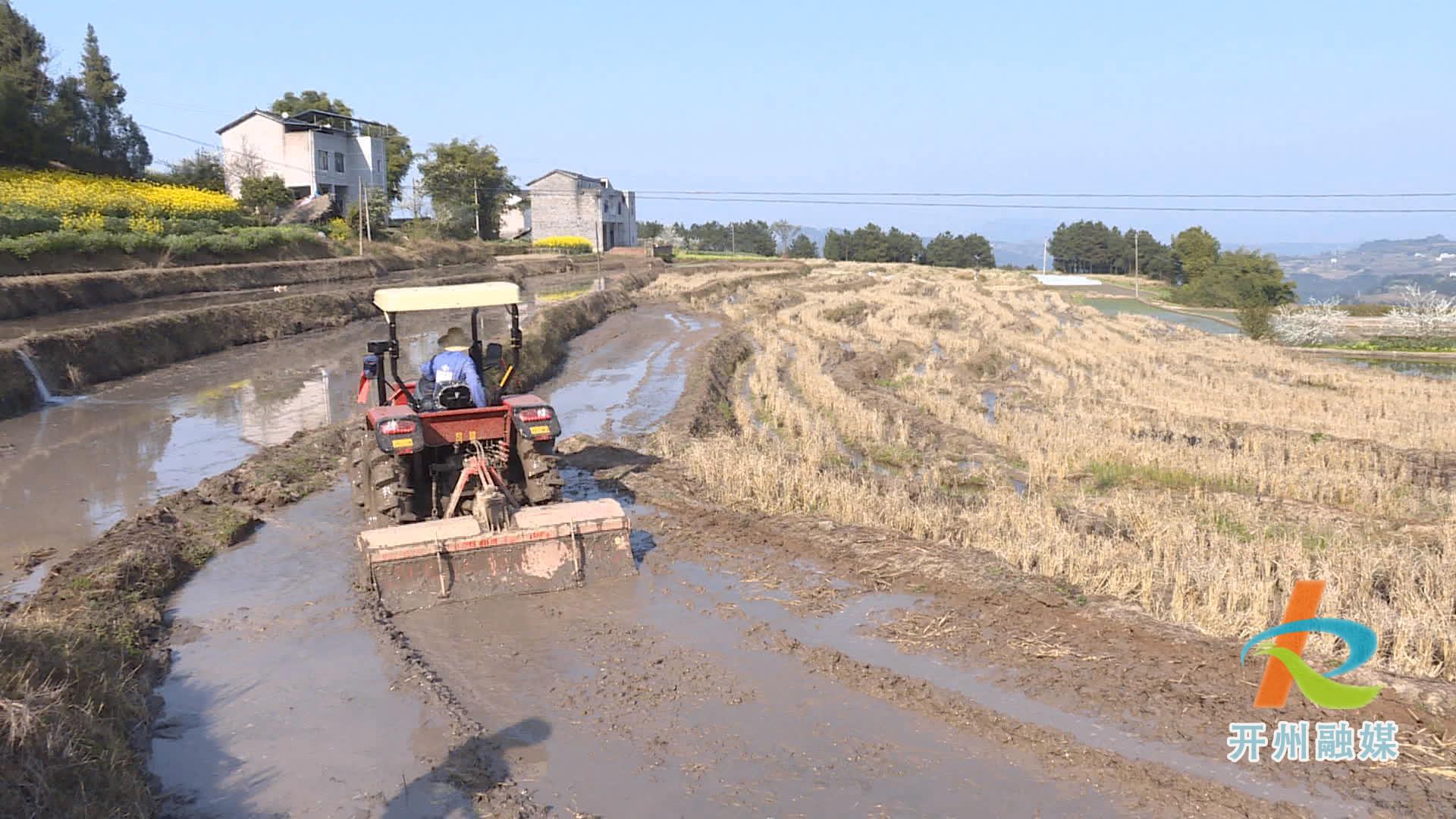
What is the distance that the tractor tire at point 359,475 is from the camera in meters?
8.53

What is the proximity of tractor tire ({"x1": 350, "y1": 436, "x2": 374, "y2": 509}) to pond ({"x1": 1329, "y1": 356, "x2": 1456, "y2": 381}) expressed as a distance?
2611cm

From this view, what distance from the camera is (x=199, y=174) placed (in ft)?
152

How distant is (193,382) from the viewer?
1839 cm

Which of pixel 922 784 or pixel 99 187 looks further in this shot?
pixel 99 187

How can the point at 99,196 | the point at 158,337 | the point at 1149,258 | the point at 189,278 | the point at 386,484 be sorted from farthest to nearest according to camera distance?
the point at 1149,258
the point at 99,196
the point at 189,278
the point at 158,337
the point at 386,484

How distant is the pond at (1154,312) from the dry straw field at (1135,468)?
16.9 metres

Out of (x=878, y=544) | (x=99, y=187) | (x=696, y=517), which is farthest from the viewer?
(x=99, y=187)

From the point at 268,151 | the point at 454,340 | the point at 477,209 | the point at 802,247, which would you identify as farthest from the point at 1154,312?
→ the point at 802,247

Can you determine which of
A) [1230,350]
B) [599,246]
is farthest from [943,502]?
[599,246]

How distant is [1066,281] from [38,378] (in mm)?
64881

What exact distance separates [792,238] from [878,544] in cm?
10507

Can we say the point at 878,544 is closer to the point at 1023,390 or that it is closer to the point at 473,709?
the point at 473,709

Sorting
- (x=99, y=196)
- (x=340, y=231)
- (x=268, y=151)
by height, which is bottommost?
(x=340, y=231)

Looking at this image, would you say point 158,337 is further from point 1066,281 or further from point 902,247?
point 902,247
